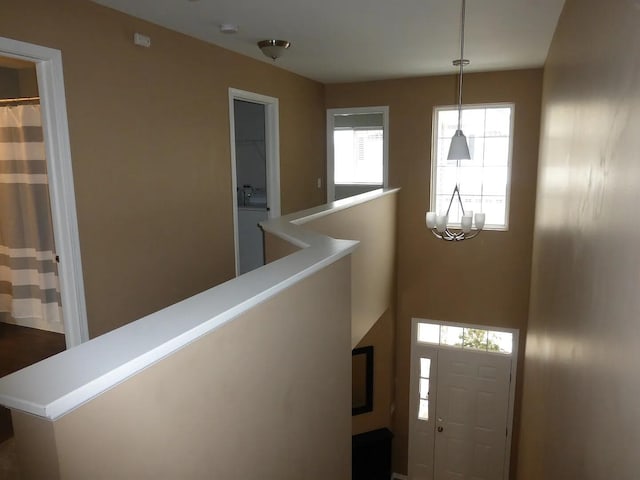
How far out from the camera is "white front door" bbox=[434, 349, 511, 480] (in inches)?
241

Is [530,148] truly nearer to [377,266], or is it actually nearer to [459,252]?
[459,252]

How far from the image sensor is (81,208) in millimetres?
2934

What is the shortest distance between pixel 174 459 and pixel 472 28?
3655 mm

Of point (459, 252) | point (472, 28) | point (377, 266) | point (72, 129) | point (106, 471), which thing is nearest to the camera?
point (106, 471)

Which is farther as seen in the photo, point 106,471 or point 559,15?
point 559,15

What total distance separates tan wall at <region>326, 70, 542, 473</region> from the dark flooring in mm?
4125

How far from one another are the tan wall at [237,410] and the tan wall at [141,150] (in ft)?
5.58

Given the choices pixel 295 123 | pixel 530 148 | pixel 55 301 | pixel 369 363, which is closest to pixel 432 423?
pixel 369 363

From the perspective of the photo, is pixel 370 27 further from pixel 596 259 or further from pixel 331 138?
pixel 331 138

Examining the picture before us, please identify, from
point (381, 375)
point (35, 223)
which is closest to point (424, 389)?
point (381, 375)

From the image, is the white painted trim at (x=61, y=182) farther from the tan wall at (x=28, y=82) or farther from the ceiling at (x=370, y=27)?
the tan wall at (x=28, y=82)

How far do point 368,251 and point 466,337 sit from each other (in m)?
2.43

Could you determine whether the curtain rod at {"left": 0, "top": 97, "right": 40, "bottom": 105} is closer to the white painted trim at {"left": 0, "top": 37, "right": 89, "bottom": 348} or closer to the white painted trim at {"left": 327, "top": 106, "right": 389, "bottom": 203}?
the white painted trim at {"left": 0, "top": 37, "right": 89, "bottom": 348}

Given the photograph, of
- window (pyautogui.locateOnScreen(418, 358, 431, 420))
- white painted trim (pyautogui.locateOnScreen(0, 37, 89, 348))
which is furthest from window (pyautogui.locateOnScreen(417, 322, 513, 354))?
white painted trim (pyautogui.locateOnScreen(0, 37, 89, 348))
